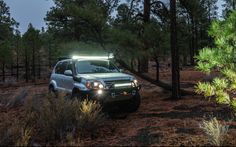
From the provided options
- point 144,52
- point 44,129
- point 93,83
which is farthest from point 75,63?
point 44,129

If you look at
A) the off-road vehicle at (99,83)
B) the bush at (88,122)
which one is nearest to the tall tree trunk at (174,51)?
the off-road vehicle at (99,83)

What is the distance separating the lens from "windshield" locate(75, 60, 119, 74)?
37.7 ft

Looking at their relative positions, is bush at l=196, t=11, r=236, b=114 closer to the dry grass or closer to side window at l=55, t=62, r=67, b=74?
the dry grass

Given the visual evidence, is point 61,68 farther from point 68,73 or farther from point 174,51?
point 174,51

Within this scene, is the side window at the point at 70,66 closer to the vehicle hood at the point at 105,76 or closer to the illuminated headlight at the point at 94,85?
the vehicle hood at the point at 105,76

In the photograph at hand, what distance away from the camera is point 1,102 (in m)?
16.5

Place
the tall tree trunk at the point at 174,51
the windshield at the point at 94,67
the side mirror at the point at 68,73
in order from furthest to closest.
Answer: the tall tree trunk at the point at 174,51 < the windshield at the point at 94,67 < the side mirror at the point at 68,73

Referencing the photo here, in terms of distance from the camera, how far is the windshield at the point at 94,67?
453 inches

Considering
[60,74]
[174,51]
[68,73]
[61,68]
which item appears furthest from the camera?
[174,51]

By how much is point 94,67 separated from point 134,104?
6.06ft

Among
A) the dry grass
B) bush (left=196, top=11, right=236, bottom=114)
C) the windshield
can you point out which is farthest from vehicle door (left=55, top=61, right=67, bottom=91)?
bush (left=196, top=11, right=236, bottom=114)

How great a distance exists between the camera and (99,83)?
33.8 ft

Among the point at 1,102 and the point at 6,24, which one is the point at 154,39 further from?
the point at 6,24

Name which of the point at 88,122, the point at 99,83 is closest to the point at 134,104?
the point at 99,83
